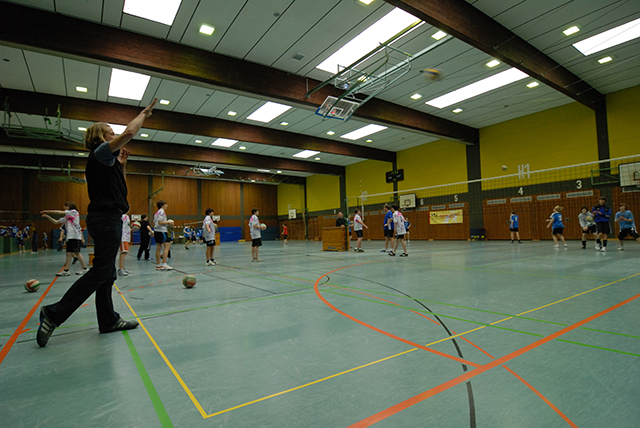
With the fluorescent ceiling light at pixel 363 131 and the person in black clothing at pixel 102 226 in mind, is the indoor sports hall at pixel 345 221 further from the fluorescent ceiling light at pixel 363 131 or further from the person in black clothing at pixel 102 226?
the fluorescent ceiling light at pixel 363 131

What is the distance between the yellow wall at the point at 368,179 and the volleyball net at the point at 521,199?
4.58 feet

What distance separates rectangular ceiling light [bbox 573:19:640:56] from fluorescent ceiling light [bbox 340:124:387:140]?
8.94m

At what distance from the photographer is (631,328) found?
268 centimetres

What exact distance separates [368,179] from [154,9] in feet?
64.6

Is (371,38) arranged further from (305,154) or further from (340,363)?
(305,154)

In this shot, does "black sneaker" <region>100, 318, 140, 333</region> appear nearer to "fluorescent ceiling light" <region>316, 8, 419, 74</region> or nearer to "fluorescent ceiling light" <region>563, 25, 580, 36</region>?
"fluorescent ceiling light" <region>316, 8, 419, 74</region>

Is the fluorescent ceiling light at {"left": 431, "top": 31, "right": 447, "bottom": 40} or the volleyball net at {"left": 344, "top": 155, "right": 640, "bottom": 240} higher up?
the fluorescent ceiling light at {"left": 431, "top": 31, "right": 447, "bottom": 40}

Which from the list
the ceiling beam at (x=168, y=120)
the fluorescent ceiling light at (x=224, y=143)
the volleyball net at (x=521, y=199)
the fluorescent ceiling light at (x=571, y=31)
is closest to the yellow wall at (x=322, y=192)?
the volleyball net at (x=521, y=199)

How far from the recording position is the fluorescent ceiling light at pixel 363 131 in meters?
17.9

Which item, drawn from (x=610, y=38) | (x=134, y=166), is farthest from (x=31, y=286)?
(x=134, y=166)

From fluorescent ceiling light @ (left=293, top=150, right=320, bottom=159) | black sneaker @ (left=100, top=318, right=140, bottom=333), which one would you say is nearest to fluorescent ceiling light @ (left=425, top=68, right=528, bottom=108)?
fluorescent ceiling light @ (left=293, top=150, right=320, bottom=159)

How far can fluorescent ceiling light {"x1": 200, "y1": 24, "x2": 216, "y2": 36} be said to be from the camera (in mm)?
8901

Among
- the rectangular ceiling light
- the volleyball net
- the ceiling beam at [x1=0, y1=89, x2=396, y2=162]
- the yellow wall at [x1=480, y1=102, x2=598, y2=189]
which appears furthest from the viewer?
the yellow wall at [x1=480, y1=102, x2=598, y2=189]

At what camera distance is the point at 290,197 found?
114ft
